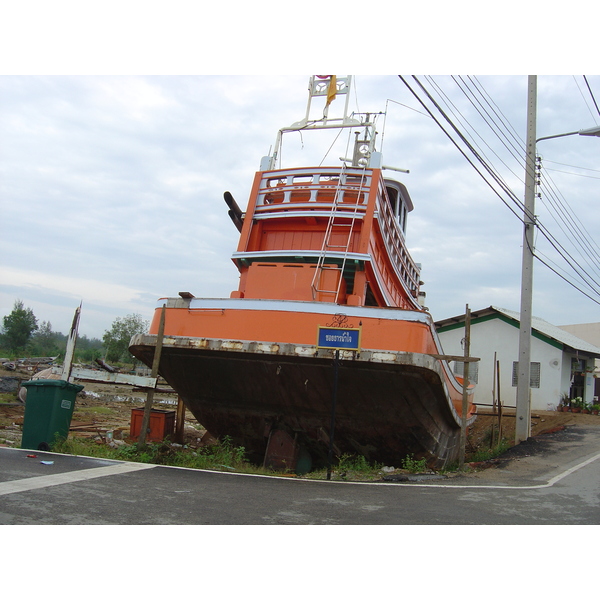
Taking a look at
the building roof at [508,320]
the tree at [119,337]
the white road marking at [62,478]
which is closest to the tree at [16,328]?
the tree at [119,337]

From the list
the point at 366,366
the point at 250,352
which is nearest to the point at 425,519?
the point at 366,366

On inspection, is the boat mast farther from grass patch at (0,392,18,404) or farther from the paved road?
grass patch at (0,392,18,404)

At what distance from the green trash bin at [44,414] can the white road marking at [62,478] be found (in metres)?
1.72

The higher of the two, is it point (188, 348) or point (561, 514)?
point (188, 348)

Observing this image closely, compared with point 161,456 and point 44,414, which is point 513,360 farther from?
point 44,414

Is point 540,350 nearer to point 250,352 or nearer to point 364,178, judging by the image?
point 364,178

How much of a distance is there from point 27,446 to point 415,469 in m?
5.75

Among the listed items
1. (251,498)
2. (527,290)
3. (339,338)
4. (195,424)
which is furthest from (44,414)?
(527,290)

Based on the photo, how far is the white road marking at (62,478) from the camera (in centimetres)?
465

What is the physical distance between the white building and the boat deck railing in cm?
1216

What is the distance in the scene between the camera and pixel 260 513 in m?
4.40

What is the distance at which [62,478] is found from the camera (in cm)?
527

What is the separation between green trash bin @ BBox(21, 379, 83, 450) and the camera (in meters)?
7.57

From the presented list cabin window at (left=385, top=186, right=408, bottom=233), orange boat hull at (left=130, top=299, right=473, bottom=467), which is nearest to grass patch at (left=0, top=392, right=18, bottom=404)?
orange boat hull at (left=130, top=299, right=473, bottom=467)
